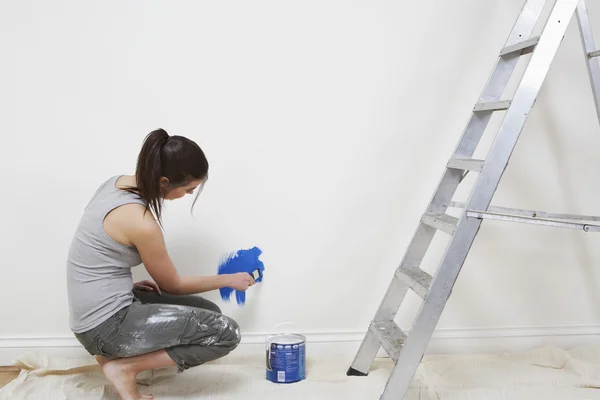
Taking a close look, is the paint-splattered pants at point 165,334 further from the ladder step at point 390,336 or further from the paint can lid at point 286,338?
the ladder step at point 390,336

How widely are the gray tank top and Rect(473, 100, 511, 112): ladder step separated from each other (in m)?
1.27

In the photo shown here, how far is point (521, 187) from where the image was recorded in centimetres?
263

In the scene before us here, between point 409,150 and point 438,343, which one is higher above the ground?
point 409,150

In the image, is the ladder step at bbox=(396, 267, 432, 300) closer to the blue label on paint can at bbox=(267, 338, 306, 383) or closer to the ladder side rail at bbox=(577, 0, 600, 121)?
the blue label on paint can at bbox=(267, 338, 306, 383)

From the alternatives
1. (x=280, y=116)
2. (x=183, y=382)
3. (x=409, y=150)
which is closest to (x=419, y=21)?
(x=409, y=150)

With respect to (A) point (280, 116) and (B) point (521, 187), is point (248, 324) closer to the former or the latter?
(A) point (280, 116)

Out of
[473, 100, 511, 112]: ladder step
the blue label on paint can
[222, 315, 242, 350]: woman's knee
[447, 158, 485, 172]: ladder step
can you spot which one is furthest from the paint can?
[473, 100, 511, 112]: ladder step

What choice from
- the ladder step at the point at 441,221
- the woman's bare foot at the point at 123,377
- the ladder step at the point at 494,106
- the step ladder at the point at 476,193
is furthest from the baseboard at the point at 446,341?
the ladder step at the point at 494,106

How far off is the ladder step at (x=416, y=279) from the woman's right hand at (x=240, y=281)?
0.59m

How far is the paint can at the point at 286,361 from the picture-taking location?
90.1 inches

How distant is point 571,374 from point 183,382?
1.59m

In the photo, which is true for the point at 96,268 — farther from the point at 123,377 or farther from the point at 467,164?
the point at 467,164

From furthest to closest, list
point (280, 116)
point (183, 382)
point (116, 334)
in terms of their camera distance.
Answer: point (280, 116), point (183, 382), point (116, 334)

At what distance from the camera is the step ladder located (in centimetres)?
190
